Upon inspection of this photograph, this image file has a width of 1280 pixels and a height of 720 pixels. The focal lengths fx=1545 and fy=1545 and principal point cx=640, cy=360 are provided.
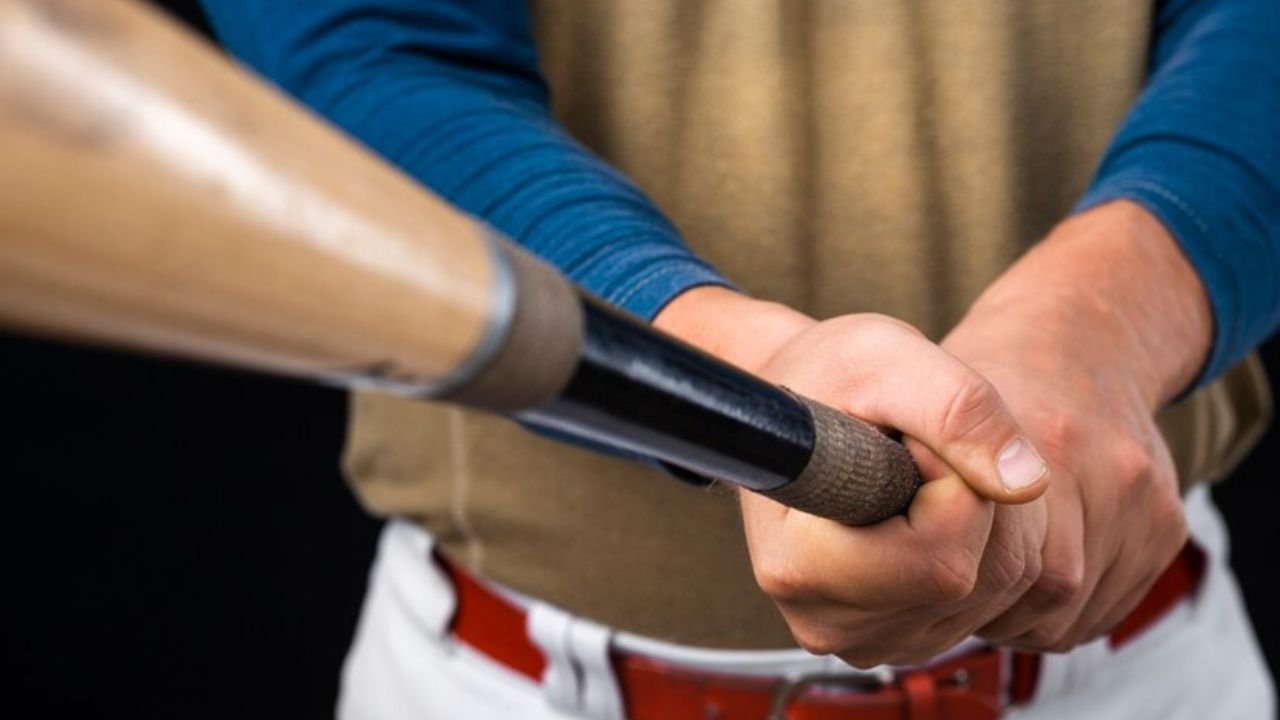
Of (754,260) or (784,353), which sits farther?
(754,260)

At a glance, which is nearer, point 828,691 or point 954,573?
point 954,573

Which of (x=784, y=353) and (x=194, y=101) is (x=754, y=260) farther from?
(x=194, y=101)

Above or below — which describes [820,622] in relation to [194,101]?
below

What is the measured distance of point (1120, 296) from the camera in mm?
409

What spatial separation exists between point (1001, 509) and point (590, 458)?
165mm

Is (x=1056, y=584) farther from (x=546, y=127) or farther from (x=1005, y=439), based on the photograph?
(x=546, y=127)

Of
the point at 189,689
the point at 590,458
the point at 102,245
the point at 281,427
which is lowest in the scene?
the point at 189,689

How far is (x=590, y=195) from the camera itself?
0.39 meters

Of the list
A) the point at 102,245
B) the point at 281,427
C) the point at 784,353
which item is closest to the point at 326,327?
the point at 102,245

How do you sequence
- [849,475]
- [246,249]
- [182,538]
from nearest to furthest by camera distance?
[246,249] → [849,475] → [182,538]

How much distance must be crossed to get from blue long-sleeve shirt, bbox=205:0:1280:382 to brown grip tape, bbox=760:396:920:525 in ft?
0.29

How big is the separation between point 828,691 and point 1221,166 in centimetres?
19

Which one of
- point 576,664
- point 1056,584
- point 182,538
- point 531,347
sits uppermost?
point 531,347

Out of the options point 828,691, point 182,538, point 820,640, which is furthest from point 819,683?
point 182,538
